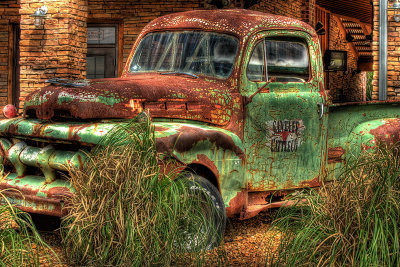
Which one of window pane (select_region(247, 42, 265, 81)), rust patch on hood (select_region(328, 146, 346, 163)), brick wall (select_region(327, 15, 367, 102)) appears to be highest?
brick wall (select_region(327, 15, 367, 102))

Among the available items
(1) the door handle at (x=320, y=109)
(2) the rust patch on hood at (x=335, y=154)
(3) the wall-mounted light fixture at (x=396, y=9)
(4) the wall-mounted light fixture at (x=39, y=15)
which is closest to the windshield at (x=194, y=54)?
(1) the door handle at (x=320, y=109)

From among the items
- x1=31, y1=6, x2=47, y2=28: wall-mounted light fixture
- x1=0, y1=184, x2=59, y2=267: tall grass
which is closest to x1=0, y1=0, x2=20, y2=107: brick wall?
x1=31, y1=6, x2=47, y2=28: wall-mounted light fixture

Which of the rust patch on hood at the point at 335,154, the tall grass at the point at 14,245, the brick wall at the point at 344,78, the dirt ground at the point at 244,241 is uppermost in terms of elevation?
the brick wall at the point at 344,78

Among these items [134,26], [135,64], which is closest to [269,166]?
[135,64]

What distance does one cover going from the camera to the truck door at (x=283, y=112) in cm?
529

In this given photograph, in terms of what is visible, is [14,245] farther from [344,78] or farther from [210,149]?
[344,78]

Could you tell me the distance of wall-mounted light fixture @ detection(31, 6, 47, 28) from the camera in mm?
9383

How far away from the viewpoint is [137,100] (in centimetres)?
462

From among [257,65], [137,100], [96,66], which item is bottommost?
[137,100]

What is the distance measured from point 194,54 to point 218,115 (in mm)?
695

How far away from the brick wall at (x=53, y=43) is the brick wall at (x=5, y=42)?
3048 millimetres

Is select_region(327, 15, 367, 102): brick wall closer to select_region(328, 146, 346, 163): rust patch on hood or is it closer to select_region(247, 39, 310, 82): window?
select_region(328, 146, 346, 163): rust patch on hood

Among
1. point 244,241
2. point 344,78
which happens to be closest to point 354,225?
point 244,241

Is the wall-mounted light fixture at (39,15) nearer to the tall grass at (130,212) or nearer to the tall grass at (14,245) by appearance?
the tall grass at (130,212)
